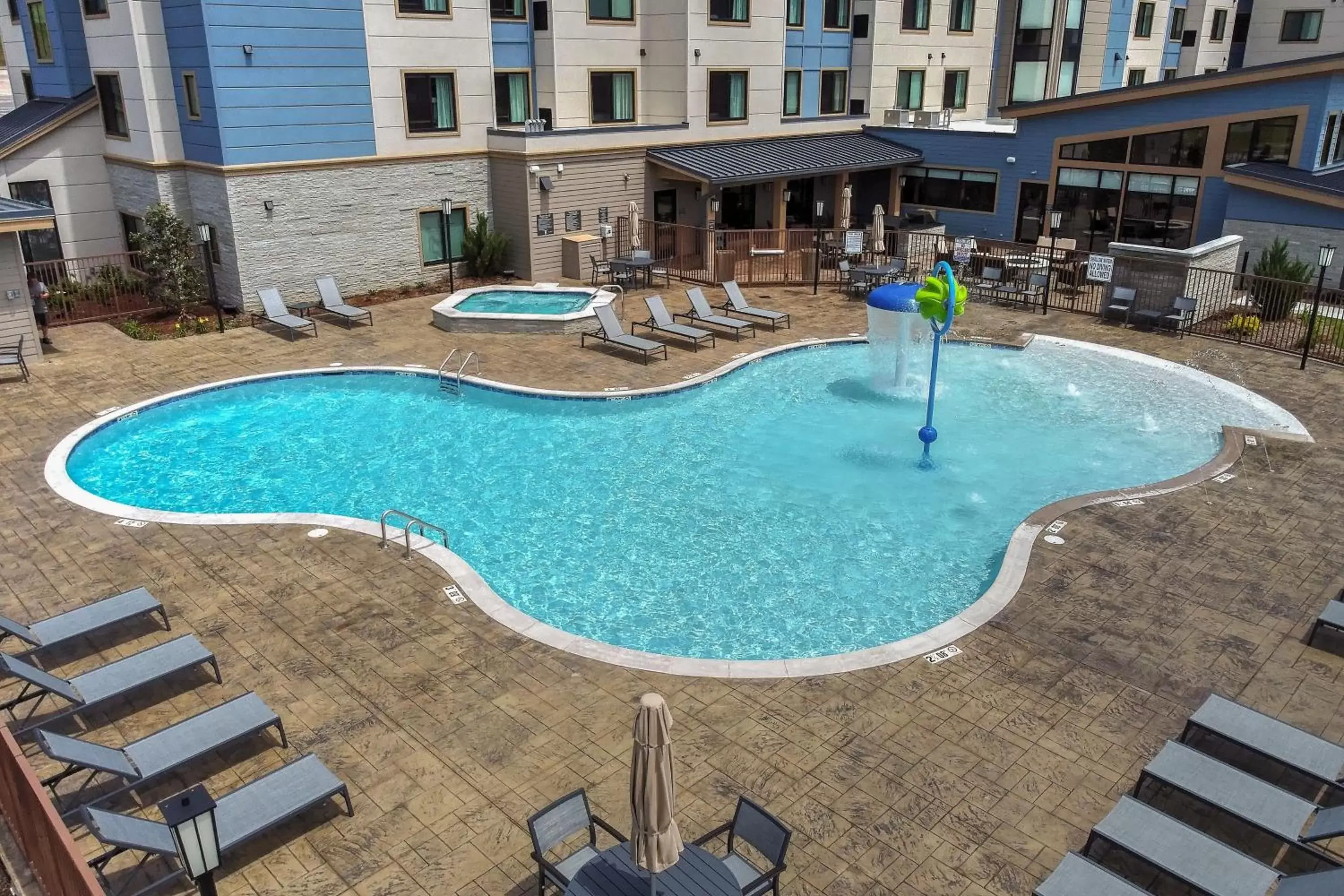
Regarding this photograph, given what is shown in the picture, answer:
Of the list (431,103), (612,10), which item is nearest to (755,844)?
(431,103)

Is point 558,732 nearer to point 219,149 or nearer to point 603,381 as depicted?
point 603,381

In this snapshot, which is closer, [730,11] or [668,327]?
[668,327]

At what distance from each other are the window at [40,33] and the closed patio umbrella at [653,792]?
111 feet

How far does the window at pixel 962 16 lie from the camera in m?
42.4

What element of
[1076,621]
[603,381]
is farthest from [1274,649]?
[603,381]

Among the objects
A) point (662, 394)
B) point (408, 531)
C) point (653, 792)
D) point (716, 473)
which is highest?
point (653, 792)

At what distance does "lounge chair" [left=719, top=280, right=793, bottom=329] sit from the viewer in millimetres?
26203

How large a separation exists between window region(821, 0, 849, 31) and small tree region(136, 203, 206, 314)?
84.2ft

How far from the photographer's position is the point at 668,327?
24.9m

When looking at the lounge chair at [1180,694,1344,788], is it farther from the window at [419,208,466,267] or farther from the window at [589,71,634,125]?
the window at [589,71,634,125]

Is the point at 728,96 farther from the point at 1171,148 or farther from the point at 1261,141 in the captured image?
the point at 1261,141

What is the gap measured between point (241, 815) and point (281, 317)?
1921cm

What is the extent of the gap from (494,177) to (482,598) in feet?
70.5

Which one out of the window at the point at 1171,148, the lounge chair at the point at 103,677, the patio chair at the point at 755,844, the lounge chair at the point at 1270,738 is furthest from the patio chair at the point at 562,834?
the window at the point at 1171,148
